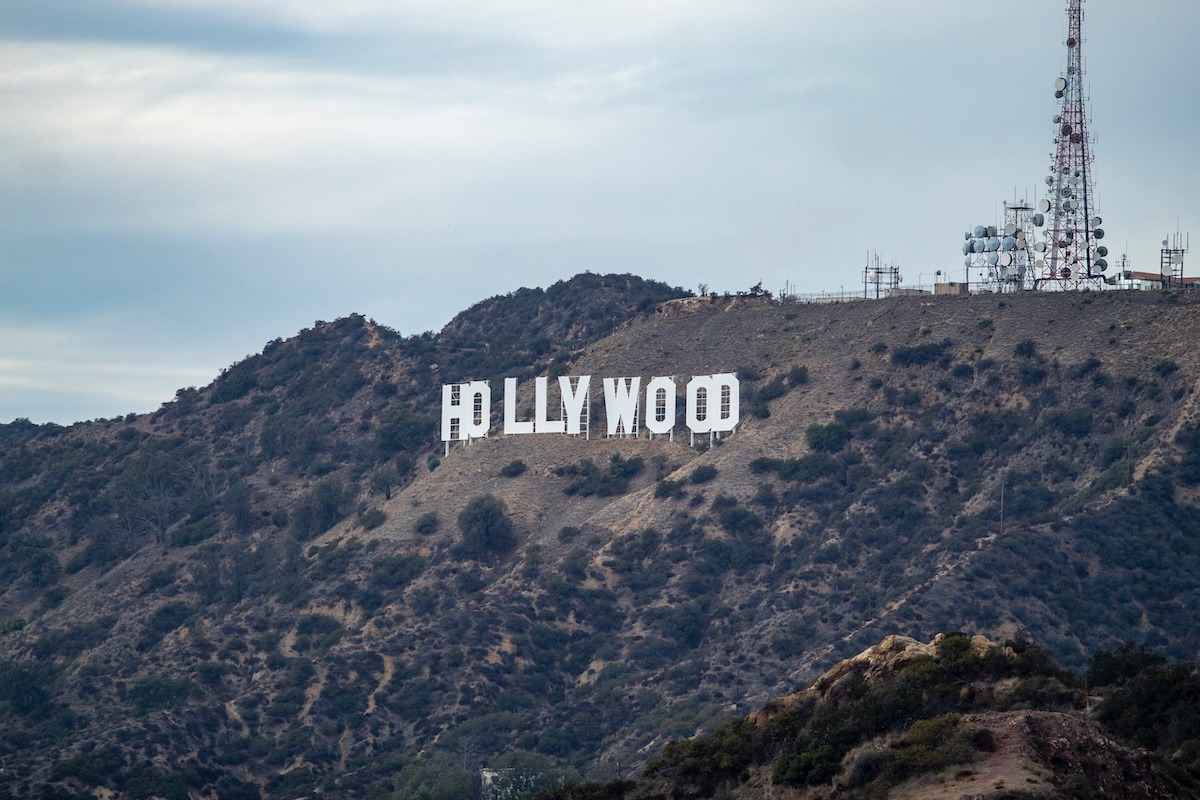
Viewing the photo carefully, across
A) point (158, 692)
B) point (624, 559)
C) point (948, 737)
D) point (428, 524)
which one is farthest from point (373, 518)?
point (948, 737)

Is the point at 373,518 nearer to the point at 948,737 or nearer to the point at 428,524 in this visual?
the point at 428,524

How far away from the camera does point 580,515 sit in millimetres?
108625

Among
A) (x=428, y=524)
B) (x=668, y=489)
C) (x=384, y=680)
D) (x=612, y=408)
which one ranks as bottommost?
(x=384, y=680)

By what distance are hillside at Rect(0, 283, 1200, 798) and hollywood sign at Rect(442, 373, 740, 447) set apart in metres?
1.45

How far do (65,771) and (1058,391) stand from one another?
48607 mm

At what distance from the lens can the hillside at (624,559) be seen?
91.1 m

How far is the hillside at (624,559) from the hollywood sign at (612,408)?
1452 millimetres

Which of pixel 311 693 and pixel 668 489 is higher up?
pixel 668 489

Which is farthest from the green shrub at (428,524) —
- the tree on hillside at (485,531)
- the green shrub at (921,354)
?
the green shrub at (921,354)

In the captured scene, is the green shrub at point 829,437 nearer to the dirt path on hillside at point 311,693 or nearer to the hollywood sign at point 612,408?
the hollywood sign at point 612,408

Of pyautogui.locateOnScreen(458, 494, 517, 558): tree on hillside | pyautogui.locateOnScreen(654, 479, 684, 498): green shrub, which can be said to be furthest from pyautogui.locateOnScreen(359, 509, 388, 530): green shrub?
pyautogui.locateOnScreen(654, 479, 684, 498): green shrub

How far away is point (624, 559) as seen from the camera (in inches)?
4072

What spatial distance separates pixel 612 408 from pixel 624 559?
10.2 metres

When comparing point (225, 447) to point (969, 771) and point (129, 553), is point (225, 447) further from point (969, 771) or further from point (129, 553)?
point (969, 771)
